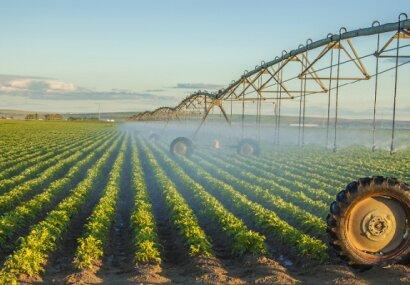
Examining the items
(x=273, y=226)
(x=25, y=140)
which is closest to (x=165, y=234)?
(x=273, y=226)

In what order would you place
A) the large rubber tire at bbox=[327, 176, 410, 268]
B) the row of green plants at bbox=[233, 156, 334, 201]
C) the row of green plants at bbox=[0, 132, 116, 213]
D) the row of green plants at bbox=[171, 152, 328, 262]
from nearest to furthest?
the large rubber tire at bbox=[327, 176, 410, 268] → the row of green plants at bbox=[171, 152, 328, 262] → the row of green plants at bbox=[0, 132, 116, 213] → the row of green plants at bbox=[233, 156, 334, 201]

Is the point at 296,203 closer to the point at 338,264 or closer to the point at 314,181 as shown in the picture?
the point at 314,181

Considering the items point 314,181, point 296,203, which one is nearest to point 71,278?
point 296,203

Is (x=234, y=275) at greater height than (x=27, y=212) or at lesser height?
lesser

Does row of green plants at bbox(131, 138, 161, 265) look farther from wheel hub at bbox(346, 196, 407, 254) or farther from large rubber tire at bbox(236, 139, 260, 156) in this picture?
large rubber tire at bbox(236, 139, 260, 156)

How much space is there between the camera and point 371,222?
374 inches

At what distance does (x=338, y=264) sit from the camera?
10172 mm

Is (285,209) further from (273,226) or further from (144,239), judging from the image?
(144,239)

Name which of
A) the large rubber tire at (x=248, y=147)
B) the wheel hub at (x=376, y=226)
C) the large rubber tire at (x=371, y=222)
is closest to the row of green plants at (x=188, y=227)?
the large rubber tire at (x=371, y=222)

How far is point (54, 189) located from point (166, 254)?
9217 millimetres

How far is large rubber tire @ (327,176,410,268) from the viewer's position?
925 centimetres

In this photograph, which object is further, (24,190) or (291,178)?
(291,178)

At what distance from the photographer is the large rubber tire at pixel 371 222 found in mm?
9250

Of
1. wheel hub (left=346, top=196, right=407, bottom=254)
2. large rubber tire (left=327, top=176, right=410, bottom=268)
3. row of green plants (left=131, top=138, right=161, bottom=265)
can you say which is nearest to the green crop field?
row of green plants (left=131, top=138, right=161, bottom=265)
